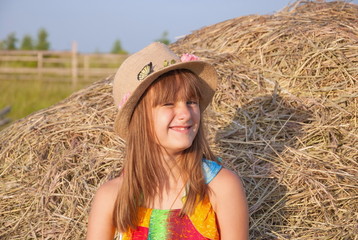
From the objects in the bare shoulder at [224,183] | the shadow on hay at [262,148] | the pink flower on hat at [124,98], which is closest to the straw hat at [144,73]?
the pink flower on hat at [124,98]

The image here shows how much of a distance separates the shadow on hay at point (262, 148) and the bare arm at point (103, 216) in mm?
1056

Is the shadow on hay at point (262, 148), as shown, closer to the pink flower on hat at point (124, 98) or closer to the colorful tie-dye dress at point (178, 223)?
the colorful tie-dye dress at point (178, 223)

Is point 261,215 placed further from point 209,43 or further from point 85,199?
point 209,43

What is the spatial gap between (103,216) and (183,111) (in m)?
0.59

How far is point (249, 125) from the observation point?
12.6 feet

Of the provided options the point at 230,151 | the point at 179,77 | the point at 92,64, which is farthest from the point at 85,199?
the point at 92,64

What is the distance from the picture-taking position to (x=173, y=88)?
2426 mm

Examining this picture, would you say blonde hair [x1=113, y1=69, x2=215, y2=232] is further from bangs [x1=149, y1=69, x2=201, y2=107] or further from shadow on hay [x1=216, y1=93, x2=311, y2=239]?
shadow on hay [x1=216, y1=93, x2=311, y2=239]

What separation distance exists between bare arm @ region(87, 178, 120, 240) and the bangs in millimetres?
460

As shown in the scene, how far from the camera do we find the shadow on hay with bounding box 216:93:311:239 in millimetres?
3295

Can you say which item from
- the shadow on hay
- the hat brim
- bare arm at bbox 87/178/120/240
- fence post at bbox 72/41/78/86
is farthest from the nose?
fence post at bbox 72/41/78/86

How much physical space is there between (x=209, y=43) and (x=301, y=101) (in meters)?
1.15

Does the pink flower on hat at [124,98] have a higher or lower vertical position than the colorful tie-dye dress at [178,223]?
higher

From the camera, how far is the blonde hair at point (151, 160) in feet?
7.99
